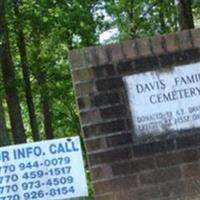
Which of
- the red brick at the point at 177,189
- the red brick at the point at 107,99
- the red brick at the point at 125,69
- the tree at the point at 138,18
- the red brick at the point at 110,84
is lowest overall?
the red brick at the point at 177,189

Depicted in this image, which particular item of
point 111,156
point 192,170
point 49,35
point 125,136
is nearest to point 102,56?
point 125,136

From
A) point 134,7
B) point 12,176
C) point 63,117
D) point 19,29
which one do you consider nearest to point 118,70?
point 12,176

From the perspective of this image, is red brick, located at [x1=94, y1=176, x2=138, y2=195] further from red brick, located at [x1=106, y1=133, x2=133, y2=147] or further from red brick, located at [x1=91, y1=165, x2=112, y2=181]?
red brick, located at [x1=106, y1=133, x2=133, y2=147]

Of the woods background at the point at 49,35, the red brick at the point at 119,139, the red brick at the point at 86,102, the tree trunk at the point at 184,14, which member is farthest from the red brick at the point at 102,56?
the woods background at the point at 49,35

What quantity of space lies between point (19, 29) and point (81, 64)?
1246 centimetres

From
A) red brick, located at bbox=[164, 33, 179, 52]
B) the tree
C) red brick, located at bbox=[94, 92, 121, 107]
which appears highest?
the tree

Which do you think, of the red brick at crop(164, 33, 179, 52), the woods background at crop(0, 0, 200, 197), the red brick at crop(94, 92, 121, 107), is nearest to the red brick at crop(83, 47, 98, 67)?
the red brick at crop(94, 92, 121, 107)

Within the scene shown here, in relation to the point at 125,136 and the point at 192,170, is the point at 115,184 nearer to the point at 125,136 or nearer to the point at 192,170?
the point at 125,136

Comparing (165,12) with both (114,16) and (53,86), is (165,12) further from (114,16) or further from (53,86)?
(53,86)

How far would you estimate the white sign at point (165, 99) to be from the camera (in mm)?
6516

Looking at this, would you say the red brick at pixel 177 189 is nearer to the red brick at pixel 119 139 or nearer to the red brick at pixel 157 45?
the red brick at pixel 119 139

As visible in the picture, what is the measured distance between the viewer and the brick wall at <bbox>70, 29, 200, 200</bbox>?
21.4ft

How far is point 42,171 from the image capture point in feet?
20.6

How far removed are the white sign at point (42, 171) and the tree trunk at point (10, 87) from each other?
1074 cm
